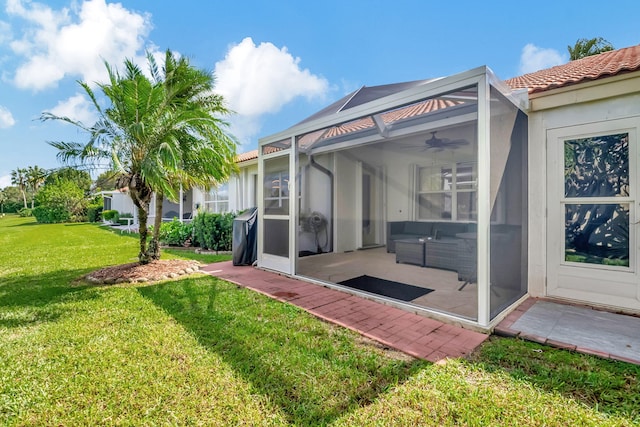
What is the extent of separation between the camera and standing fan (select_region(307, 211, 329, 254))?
29.3 feet

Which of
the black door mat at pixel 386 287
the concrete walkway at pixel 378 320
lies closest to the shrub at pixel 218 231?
Answer: the concrete walkway at pixel 378 320

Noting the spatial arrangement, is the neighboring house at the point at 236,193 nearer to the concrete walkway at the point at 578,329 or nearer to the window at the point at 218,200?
the window at the point at 218,200

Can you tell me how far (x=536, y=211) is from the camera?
4.70 metres

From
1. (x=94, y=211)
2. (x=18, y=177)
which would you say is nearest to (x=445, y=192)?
(x=94, y=211)

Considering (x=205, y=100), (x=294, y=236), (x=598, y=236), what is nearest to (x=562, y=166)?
(x=598, y=236)

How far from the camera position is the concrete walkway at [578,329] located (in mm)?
3036

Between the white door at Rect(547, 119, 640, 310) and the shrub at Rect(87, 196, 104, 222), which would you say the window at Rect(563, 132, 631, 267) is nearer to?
the white door at Rect(547, 119, 640, 310)

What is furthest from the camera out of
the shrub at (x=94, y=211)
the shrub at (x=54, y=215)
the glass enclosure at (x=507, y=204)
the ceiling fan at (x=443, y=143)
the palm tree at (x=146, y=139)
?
the shrub at (x=94, y=211)

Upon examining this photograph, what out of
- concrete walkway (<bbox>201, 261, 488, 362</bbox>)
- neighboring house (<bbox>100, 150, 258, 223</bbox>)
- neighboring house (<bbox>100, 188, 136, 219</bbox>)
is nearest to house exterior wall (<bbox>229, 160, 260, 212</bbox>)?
neighboring house (<bbox>100, 150, 258, 223</bbox>)

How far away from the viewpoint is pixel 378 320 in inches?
156

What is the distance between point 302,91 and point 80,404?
1487 centimetres

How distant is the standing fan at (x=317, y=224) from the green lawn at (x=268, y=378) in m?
4.92

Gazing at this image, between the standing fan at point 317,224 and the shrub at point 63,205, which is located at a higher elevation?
the shrub at point 63,205

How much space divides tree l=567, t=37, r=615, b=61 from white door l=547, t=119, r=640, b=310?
15.7 meters
